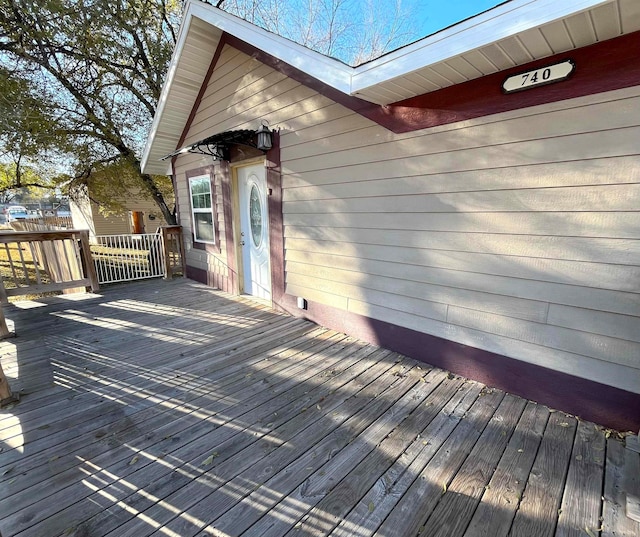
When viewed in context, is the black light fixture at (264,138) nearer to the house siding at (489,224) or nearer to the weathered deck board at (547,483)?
the house siding at (489,224)

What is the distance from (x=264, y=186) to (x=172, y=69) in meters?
2.49

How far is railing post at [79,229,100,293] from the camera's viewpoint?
5.09 m

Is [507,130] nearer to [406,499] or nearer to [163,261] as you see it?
[406,499]

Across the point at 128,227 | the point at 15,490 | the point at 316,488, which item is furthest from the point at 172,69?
the point at 128,227

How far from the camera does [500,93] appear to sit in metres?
2.21

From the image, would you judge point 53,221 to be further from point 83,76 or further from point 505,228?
point 505,228

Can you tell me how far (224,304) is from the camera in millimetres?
4852

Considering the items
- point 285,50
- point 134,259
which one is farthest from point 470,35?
point 134,259

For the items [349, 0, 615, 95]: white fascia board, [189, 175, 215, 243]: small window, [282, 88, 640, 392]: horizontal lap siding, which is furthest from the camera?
[189, 175, 215, 243]: small window

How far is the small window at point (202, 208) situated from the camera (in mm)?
5664

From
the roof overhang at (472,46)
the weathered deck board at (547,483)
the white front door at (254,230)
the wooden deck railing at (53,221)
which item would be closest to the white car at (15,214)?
the wooden deck railing at (53,221)

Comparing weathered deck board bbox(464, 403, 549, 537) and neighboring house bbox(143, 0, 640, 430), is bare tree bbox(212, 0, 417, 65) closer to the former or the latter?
neighboring house bbox(143, 0, 640, 430)

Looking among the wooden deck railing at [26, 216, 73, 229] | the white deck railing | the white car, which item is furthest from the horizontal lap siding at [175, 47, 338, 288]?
the white car

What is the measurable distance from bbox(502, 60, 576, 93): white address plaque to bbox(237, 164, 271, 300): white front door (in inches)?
122
